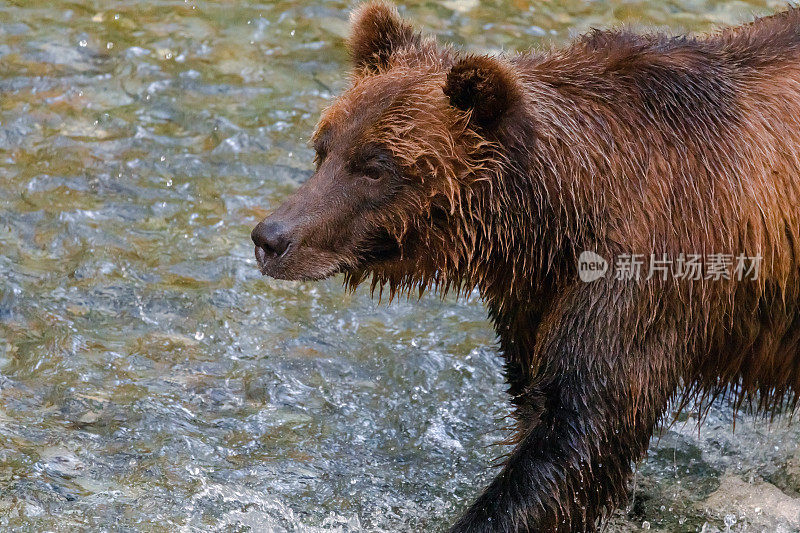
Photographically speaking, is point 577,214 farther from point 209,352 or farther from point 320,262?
point 209,352

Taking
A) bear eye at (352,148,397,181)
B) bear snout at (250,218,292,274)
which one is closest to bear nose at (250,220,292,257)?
bear snout at (250,218,292,274)

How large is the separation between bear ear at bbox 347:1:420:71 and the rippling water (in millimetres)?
2019

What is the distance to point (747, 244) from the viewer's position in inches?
190

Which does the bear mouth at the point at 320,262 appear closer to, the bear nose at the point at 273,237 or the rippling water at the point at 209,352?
the bear nose at the point at 273,237

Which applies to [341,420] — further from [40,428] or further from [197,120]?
[197,120]

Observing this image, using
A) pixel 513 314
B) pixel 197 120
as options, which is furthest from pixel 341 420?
pixel 197 120

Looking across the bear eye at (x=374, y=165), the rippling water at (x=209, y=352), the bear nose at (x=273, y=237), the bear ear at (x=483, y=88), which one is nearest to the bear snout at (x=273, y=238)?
the bear nose at (x=273, y=237)

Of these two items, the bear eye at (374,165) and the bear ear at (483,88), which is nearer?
the bear ear at (483,88)

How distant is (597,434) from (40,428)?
9.88 feet

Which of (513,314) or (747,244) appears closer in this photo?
(747,244)

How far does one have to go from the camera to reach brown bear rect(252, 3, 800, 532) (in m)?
4.65

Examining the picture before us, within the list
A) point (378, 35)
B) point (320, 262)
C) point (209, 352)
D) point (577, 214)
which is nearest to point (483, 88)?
point (577, 214)

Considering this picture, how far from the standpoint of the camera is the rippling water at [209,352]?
562 centimetres

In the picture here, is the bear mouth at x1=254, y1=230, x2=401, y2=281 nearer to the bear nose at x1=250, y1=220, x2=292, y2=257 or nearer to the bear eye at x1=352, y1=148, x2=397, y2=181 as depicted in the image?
the bear nose at x1=250, y1=220, x2=292, y2=257
